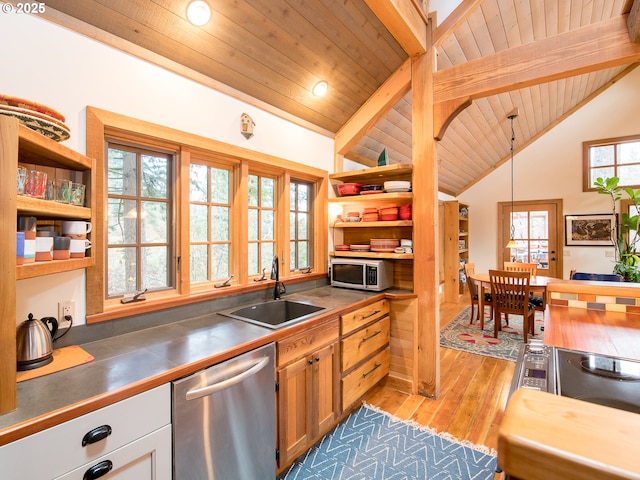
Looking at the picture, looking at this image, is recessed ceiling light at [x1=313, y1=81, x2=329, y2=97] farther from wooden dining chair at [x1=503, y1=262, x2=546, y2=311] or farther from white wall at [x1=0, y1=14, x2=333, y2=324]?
wooden dining chair at [x1=503, y1=262, x2=546, y2=311]

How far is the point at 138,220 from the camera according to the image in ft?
6.30

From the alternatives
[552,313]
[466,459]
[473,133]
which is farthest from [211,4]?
[473,133]

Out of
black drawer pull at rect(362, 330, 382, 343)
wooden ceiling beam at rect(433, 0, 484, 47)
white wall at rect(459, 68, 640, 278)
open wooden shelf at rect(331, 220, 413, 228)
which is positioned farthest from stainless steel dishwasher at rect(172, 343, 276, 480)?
white wall at rect(459, 68, 640, 278)

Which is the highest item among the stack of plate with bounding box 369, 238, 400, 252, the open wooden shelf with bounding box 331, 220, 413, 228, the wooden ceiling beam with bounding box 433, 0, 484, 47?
the wooden ceiling beam with bounding box 433, 0, 484, 47

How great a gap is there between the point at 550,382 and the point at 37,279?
2.02 meters

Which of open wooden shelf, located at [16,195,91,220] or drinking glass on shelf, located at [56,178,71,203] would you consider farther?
drinking glass on shelf, located at [56,178,71,203]

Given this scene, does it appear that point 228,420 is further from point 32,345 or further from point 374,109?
point 374,109

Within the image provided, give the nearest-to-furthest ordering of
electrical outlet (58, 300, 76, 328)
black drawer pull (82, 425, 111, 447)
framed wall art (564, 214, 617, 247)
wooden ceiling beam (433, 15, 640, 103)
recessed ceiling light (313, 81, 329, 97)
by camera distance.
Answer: black drawer pull (82, 425, 111, 447), electrical outlet (58, 300, 76, 328), wooden ceiling beam (433, 15, 640, 103), recessed ceiling light (313, 81, 329, 97), framed wall art (564, 214, 617, 247)

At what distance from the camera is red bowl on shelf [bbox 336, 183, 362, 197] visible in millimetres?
3111

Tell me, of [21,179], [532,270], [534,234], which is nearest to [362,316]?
[21,179]

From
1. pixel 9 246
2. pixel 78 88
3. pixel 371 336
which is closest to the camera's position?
pixel 9 246

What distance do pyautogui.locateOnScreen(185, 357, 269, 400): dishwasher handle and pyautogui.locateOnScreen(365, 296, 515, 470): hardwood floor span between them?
55.9 inches

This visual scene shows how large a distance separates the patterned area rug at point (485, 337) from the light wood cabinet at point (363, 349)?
1.59 metres

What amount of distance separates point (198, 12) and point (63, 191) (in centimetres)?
120
